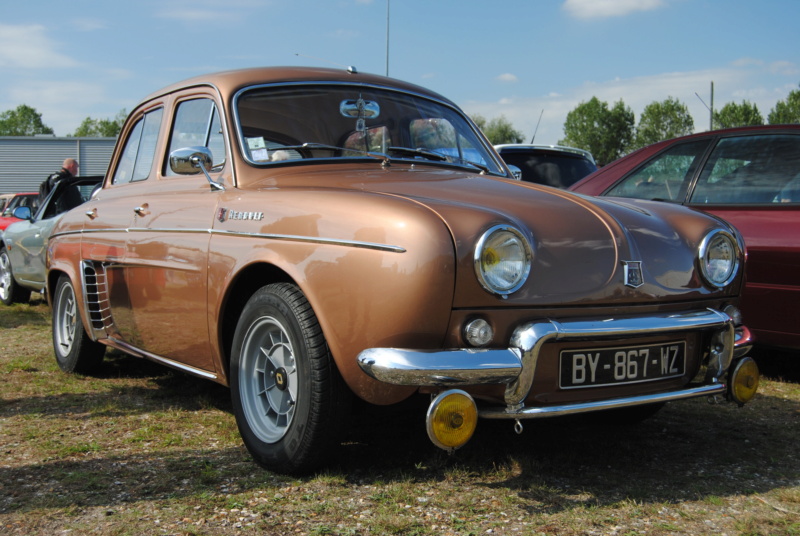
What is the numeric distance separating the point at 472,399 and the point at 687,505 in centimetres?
89

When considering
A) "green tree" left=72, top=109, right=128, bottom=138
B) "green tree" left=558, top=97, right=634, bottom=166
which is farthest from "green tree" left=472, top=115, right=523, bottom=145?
"green tree" left=72, top=109, right=128, bottom=138

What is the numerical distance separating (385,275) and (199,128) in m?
1.86

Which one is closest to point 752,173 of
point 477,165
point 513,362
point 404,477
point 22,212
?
point 477,165

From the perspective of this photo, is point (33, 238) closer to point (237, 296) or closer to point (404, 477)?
point (237, 296)

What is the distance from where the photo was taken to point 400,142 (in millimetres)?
3941

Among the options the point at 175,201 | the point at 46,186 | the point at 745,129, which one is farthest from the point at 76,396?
the point at 46,186

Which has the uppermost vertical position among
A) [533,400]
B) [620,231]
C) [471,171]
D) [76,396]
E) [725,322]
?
[471,171]

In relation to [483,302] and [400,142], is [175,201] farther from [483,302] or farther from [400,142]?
[483,302]

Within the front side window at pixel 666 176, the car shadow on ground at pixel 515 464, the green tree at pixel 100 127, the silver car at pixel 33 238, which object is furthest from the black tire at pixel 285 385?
the green tree at pixel 100 127

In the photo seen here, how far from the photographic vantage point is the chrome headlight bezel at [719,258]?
123 inches

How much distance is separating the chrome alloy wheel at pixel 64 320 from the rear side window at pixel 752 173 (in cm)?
399

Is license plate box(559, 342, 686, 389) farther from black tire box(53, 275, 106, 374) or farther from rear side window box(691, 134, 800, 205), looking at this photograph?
black tire box(53, 275, 106, 374)

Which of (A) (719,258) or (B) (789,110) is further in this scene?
(B) (789,110)

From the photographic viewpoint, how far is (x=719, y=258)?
126 inches
